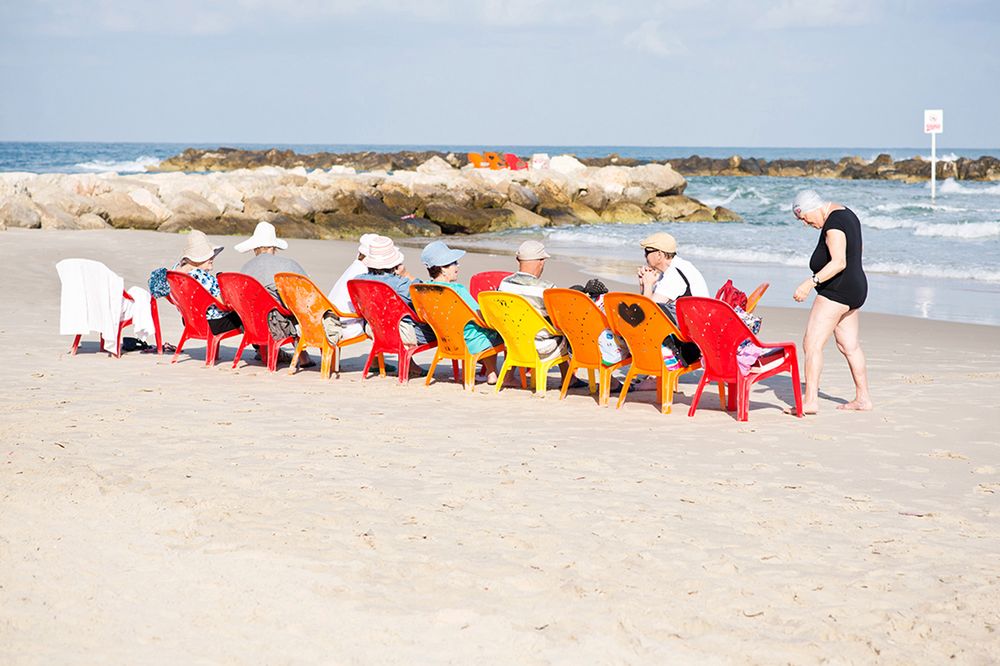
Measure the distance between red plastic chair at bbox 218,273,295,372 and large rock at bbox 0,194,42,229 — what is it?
12.7 meters

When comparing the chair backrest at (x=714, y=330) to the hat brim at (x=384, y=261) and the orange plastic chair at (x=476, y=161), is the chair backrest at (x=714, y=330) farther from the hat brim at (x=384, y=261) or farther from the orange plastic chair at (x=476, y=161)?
the orange plastic chair at (x=476, y=161)

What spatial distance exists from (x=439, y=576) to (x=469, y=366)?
153 inches

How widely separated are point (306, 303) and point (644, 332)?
253 centimetres

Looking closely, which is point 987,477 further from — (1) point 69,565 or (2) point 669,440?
(1) point 69,565

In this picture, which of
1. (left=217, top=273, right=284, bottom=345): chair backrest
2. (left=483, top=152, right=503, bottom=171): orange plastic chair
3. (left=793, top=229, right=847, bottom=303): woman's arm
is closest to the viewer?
(left=793, top=229, right=847, bottom=303): woman's arm

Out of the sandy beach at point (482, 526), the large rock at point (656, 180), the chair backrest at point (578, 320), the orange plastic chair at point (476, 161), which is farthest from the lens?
the orange plastic chair at point (476, 161)

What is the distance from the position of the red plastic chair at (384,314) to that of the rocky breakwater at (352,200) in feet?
44.6

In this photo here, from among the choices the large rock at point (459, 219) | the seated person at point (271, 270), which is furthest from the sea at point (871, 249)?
the seated person at point (271, 270)

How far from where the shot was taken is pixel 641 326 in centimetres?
720

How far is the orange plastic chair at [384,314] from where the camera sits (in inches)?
316

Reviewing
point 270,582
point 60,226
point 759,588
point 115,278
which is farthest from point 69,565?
point 60,226

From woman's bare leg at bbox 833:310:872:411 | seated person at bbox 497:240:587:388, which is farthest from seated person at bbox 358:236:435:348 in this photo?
woman's bare leg at bbox 833:310:872:411

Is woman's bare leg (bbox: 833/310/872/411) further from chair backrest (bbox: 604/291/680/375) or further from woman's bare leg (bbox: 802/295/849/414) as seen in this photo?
chair backrest (bbox: 604/291/680/375)

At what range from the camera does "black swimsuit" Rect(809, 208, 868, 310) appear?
7.00 meters
